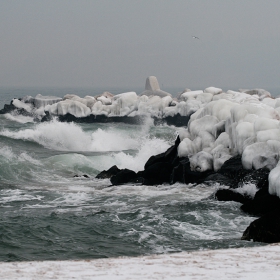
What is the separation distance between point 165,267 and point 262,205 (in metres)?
9.43

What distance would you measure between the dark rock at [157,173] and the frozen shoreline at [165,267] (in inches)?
620

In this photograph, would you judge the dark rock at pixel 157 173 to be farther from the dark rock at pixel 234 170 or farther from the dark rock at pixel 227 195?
the dark rock at pixel 227 195

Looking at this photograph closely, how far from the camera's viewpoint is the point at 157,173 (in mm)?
29922

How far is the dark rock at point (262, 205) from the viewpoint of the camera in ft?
65.5

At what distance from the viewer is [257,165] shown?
24.5 metres

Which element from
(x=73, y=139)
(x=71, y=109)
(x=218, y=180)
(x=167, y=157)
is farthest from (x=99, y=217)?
Result: (x=71, y=109)

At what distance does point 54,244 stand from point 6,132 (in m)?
47.3

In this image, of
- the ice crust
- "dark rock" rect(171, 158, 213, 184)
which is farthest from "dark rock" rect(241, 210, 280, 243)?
"dark rock" rect(171, 158, 213, 184)

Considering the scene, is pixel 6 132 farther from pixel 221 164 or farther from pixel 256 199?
pixel 256 199

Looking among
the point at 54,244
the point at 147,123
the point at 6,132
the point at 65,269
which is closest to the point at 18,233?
the point at 54,244

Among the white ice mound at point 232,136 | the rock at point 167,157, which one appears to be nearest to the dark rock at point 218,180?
the white ice mound at point 232,136

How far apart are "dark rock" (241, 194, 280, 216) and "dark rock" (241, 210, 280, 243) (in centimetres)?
243

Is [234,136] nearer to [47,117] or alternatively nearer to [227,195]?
[227,195]

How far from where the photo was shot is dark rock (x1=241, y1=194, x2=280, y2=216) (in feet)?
65.5
